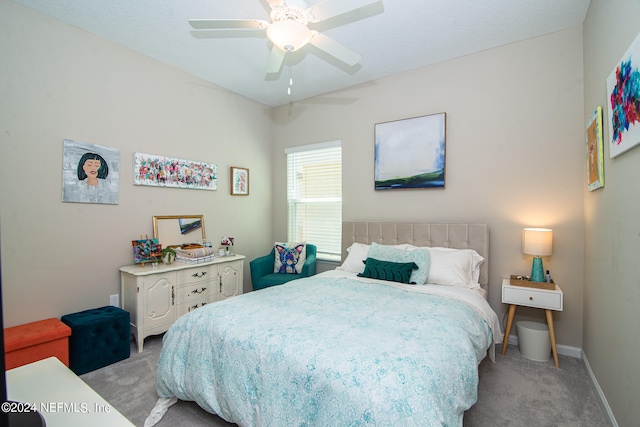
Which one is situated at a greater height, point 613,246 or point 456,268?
point 613,246

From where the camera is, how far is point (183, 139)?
3.73 m

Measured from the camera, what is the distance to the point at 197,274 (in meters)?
3.43

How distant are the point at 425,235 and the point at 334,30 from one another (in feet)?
7.33

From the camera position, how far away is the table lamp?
9.02ft

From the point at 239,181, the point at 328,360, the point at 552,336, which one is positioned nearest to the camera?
the point at 328,360

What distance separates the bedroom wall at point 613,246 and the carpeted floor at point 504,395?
0.59 ft

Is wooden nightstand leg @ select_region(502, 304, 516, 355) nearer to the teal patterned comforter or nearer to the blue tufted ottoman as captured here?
the teal patterned comforter

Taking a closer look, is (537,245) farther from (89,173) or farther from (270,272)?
(89,173)

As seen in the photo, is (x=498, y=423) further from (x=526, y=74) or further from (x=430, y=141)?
(x=526, y=74)

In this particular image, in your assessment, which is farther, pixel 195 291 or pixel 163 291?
pixel 195 291

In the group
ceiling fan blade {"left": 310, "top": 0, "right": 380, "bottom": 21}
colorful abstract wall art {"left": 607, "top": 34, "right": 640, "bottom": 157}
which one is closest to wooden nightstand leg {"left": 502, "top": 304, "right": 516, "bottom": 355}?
colorful abstract wall art {"left": 607, "top": 34, "right": 640, "bottom": 157}

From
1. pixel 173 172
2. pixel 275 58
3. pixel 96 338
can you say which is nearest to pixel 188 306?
pixel 96 338

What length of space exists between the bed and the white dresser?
3.31 ft

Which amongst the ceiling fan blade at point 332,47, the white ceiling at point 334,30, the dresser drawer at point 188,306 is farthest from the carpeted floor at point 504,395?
the white ceiling at point 334,30
